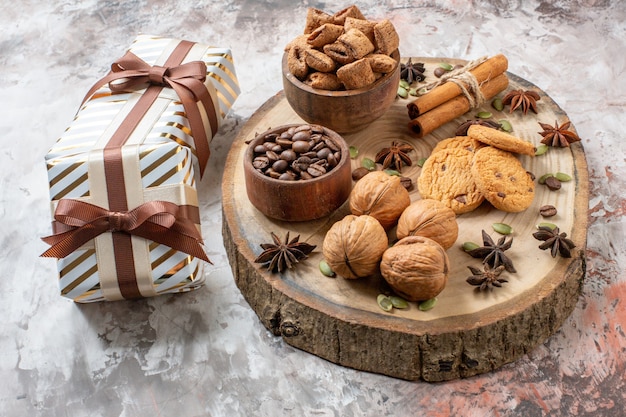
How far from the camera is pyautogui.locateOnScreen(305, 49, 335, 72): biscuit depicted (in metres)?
2.46

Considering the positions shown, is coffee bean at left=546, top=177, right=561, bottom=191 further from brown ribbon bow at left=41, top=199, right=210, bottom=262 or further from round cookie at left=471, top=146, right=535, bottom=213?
brown ribbon bow at left=41, top=199, right=210, bottom=262

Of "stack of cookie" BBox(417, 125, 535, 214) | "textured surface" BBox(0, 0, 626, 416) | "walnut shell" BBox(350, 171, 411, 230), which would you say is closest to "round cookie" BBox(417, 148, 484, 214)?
"stack of cookie" BBox(417, 125, 535, 214)

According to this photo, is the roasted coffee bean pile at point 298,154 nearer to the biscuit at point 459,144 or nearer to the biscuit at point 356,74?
the biscuit at point 356,74

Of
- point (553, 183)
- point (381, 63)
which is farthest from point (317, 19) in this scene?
point (553, 183)

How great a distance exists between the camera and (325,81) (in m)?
2.48

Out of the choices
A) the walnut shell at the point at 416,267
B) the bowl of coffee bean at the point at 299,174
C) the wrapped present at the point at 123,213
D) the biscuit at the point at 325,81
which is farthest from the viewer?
the biscuit at the point at 325,81

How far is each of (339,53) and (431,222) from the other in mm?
697

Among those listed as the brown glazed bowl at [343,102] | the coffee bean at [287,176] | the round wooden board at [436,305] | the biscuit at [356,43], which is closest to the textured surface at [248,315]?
the round wooden board at [436,305]

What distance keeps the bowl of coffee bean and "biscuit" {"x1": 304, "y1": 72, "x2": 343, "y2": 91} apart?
17 cm

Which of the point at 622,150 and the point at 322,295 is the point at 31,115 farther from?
the point at 622,150

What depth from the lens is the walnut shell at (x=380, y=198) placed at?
2.24m

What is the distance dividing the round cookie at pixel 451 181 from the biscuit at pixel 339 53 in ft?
1.44

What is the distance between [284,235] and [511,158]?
803 mm

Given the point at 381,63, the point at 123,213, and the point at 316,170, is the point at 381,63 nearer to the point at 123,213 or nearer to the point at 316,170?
the point at 316,170
